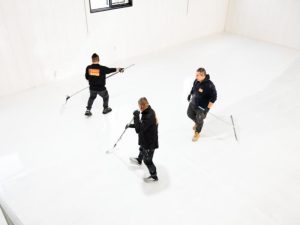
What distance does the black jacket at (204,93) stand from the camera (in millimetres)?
3951

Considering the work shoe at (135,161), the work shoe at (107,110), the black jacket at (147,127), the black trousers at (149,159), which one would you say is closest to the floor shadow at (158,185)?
the black trousers at (149,159)

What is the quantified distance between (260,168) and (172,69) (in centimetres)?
328

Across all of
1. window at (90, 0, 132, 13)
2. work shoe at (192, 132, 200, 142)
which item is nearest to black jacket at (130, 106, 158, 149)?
work shoe at (192, 132, 200, 142)

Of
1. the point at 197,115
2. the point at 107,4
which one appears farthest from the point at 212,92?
the point at 107,4

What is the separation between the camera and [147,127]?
3.25m

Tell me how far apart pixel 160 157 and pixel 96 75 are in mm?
1569

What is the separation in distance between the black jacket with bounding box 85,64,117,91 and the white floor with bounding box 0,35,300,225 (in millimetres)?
548

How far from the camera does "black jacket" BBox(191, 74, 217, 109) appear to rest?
3951mm

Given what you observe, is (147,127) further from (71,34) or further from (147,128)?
(71,34)

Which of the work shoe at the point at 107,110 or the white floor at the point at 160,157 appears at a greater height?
the work shoe at the point at 107,110

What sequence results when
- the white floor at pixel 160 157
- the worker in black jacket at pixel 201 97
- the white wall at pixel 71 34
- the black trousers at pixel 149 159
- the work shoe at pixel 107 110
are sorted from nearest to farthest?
the white floor at pixel 160 157, the black trousers at pixel 149 159, the worker in black jacket at pixel 201 97, the work shoe at pixel 107 110, the white wall at pixel 71 34

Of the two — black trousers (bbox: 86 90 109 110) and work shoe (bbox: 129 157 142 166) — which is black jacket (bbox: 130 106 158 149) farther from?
black trousers (bbox: 86 90 109 110)

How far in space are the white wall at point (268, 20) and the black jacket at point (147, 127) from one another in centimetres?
609

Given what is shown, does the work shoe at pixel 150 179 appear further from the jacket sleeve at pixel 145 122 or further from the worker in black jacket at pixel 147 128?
the jacket sleeve at pixel 145 122
